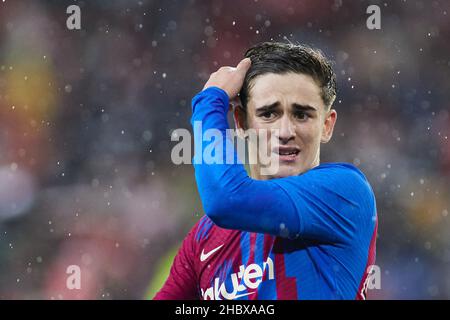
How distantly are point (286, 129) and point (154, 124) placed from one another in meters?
6.57

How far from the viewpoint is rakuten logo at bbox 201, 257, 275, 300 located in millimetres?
2748

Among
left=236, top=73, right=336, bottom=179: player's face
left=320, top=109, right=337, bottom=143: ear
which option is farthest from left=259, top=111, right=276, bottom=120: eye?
left=320, top=109, right=337, bottom=143: ear

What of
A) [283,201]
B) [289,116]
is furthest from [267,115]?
[283,201]

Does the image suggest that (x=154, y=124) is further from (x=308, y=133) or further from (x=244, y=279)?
(x=244, y=279)

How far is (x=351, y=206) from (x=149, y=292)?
6.35 meters

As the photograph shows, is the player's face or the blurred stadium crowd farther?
the blurred stadium crowd

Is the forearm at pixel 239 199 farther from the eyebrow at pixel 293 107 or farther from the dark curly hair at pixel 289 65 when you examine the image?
the dark curly hair at pixel 289 65

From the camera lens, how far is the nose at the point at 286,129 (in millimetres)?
2873

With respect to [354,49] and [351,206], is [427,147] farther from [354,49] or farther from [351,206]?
[351,206]

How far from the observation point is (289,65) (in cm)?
298

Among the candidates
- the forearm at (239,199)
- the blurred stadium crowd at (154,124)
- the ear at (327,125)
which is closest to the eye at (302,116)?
the ear at (327,125)

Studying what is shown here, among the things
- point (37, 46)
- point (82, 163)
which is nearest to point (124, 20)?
point (37, 46)

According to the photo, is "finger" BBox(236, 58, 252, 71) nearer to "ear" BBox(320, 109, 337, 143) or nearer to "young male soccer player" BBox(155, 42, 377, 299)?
"young male soccer player" BBox(155, 42, 377, 299)

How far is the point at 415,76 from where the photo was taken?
9.53 m
